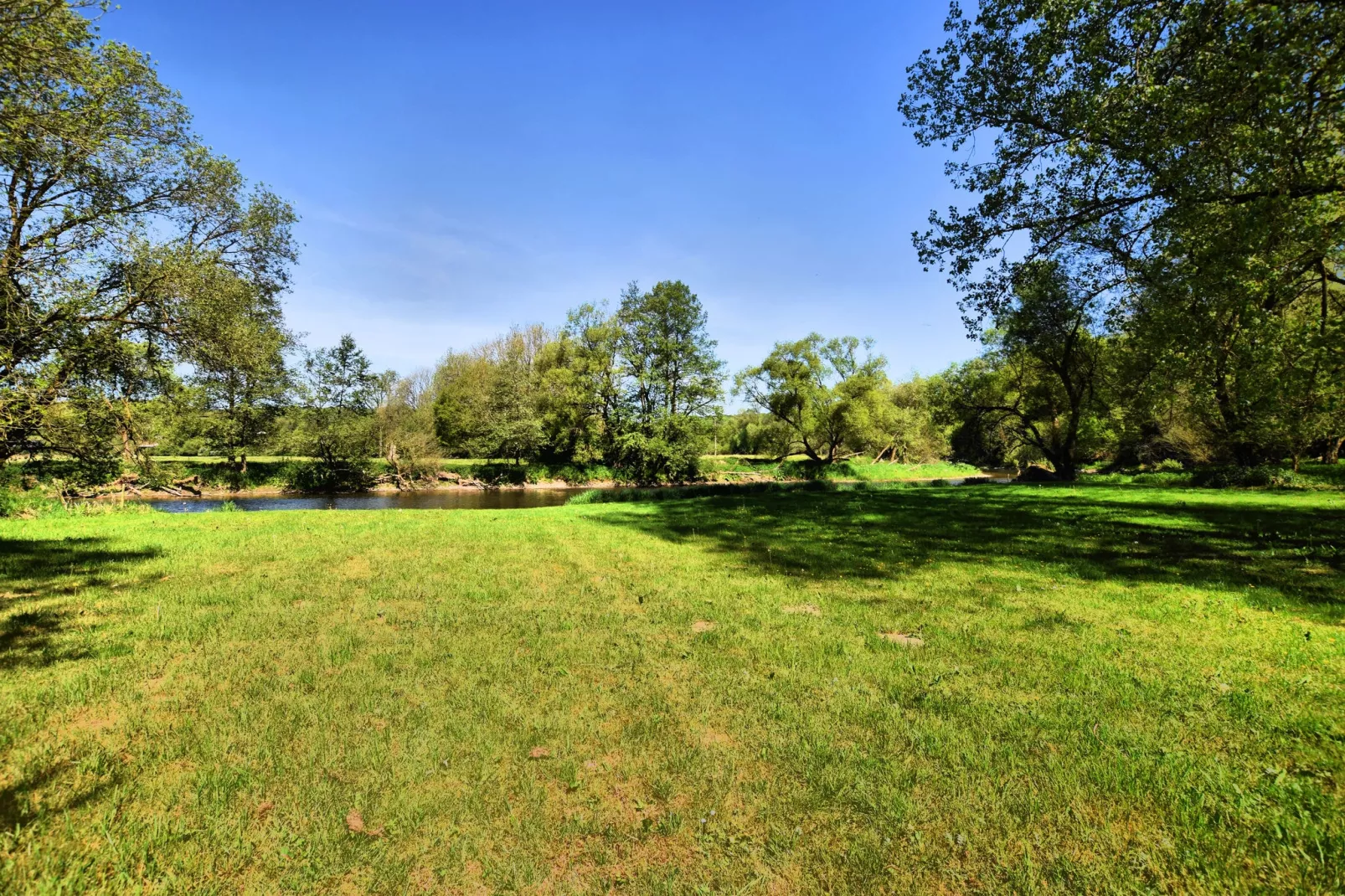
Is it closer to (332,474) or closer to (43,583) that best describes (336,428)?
(332,474)

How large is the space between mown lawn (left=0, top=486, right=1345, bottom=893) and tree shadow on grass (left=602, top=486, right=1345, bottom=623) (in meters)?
0.25

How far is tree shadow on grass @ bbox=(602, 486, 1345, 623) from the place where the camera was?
8.65 metres

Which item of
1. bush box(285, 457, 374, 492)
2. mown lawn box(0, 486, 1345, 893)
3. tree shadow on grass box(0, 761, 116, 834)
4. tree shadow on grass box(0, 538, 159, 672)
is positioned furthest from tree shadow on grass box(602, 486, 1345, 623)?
bush box(285, 457, 374, 492)

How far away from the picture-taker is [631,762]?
3926 millimetres

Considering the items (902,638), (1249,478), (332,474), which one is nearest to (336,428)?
(332,474)

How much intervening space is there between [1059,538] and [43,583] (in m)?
18.9

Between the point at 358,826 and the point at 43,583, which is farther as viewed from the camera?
the point at 43,583

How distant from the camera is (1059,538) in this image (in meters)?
11.8

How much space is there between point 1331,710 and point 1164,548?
7.65 meters

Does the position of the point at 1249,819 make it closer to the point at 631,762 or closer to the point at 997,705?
the point at 997,705

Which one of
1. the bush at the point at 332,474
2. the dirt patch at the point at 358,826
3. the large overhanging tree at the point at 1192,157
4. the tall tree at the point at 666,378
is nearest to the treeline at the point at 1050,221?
the large overhanging tree at the point at 1192,157

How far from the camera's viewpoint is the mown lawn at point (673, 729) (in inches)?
118

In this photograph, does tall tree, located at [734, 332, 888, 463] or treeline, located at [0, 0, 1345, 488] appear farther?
tall tree, located at [734, 332, 888, 463]

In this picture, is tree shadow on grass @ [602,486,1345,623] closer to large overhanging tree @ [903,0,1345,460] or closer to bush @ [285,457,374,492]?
large overhanging tree @ [903,0,1345,460]
